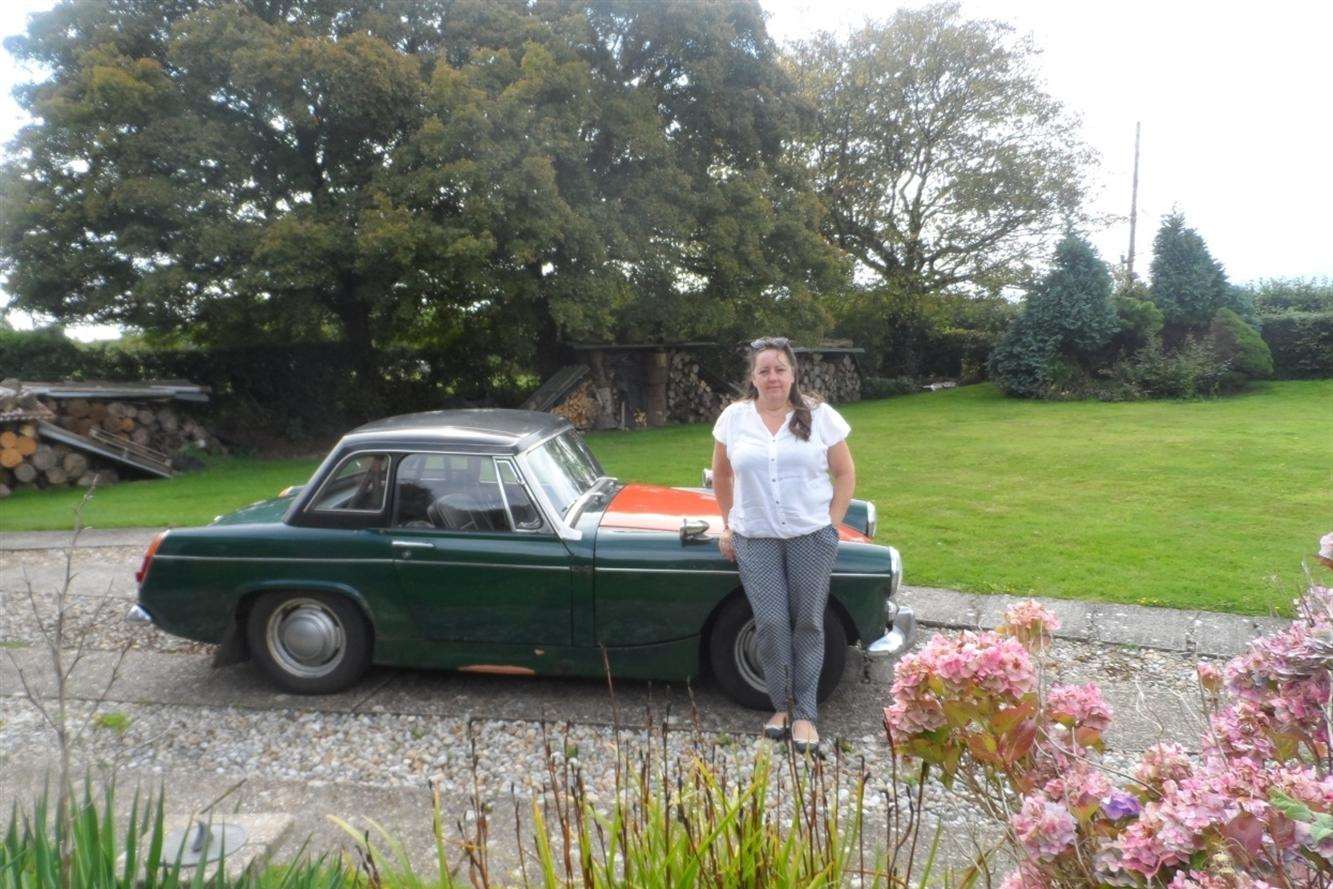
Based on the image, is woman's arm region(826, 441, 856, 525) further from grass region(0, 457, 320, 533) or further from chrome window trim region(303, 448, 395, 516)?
grass region(0, 457, 320, 533)

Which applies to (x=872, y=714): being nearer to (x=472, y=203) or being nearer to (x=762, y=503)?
(x=762, y=503)

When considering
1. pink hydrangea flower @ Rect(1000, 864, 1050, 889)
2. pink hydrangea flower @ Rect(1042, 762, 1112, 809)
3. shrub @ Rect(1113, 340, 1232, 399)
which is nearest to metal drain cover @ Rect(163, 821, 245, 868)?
pink hydrangea flower @ Rect(1000, 864, 1050, 889)

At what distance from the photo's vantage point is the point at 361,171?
47.4 ft

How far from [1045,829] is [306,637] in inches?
168

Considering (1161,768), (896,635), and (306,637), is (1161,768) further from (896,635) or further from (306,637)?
(306,637)

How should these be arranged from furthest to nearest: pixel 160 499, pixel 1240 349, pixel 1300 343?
pixel 1300 343, pixel 1240 349, pixel 160 499

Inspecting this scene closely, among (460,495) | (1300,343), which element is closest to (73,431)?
(460,495)

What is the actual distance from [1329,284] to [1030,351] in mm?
10754

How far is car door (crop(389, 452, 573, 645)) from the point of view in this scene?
4.75 m

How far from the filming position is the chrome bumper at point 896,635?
4.69 m

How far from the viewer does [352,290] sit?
1561 cm

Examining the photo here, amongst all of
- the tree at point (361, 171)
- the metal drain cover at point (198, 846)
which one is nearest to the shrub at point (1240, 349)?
the tree at point (361, 171)

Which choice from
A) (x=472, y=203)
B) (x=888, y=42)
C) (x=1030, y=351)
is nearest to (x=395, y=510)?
(x=472, y=203)

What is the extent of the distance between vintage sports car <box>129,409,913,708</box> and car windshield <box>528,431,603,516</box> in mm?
26
